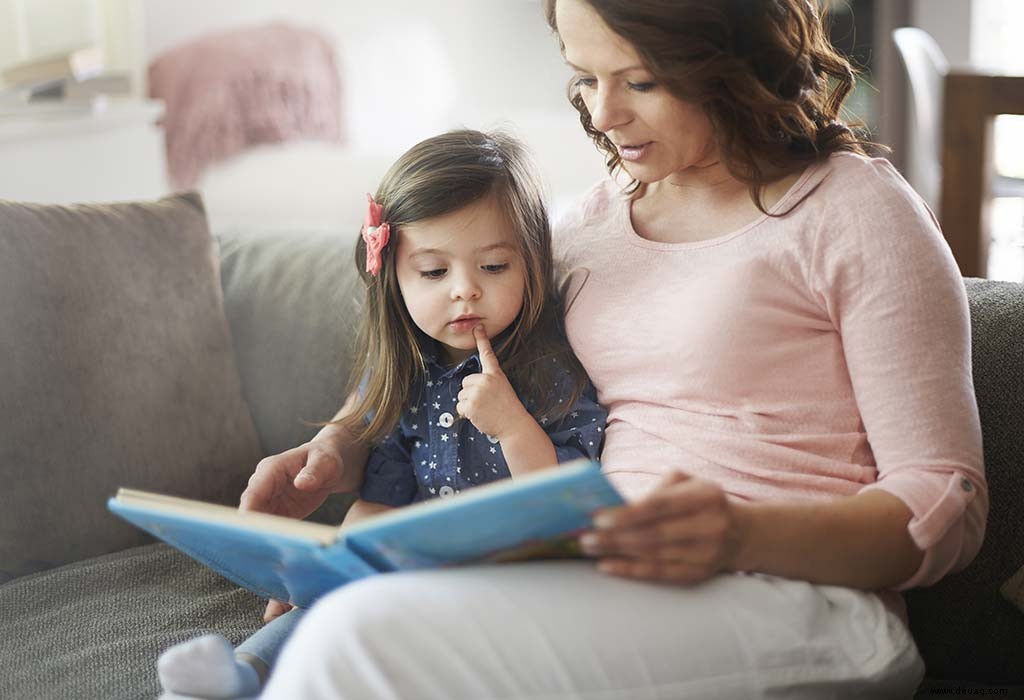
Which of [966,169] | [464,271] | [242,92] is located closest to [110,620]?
[464,271]

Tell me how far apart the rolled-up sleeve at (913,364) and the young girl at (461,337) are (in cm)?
32

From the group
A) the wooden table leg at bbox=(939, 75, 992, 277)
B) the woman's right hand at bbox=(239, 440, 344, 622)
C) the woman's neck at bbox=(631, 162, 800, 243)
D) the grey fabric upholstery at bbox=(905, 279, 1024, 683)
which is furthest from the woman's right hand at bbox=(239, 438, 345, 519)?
the wooden table leg at bbox=(939, 75, 992, 277)

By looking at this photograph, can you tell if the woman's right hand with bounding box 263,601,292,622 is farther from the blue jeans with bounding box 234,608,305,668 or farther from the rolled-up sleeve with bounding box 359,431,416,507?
the rolled-up sleeve with bounding box 359,431,416,507

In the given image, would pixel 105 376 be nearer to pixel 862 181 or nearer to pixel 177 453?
pixel 177 453

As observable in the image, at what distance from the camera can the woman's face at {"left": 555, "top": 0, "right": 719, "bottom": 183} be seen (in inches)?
45.4

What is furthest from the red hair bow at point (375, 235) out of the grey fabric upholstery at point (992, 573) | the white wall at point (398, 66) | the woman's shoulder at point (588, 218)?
the white wall at point (398, 66)

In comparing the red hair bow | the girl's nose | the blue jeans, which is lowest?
the blue jeans

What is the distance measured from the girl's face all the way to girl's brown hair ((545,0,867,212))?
0.89ft

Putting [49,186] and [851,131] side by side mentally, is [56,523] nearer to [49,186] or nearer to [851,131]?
[851,131]

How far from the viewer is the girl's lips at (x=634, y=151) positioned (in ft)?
3.95

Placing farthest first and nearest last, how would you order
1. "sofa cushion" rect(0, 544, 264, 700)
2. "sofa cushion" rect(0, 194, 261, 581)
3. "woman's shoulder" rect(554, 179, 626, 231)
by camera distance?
1. "sofa cushion" rect(0, 194, 261, 581)
2. "woman's shoulder" rect(554, 179, 626, 231)
3. "sofa cushion" rect(0, 544, 264, 700)

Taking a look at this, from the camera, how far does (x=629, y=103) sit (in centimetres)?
118

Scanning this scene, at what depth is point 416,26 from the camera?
4.76m

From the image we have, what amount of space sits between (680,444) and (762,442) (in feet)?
0.29
